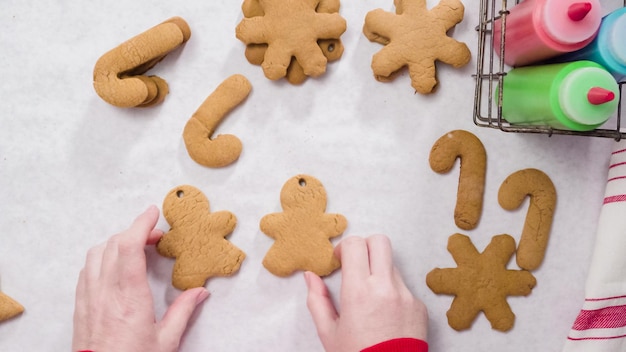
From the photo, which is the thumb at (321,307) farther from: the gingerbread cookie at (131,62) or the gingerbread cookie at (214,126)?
the gingerbread cookie at (131,62)

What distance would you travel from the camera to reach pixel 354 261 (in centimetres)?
83

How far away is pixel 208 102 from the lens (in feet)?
2.86

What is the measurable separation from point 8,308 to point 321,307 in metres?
0.49

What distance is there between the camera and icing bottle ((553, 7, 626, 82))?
0.66 meters

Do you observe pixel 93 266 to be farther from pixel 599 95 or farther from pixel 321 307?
pixel 599 95

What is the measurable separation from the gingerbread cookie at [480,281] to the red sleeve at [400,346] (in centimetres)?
11

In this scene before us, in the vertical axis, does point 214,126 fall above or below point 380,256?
above

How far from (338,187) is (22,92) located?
523 millimetres

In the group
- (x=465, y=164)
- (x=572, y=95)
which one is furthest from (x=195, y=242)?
(x=572, y=95)

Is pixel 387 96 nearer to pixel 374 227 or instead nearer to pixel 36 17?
pixel 374 227

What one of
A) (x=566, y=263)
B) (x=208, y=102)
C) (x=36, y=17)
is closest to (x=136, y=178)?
(x=208, y=102)

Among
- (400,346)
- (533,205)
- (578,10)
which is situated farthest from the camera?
(533,205)

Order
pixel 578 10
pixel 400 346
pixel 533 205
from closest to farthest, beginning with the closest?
1. pixel 578 10
2. pixel 400 346
3. pixel 533 205

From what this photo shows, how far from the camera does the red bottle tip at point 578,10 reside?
63 centimetres
